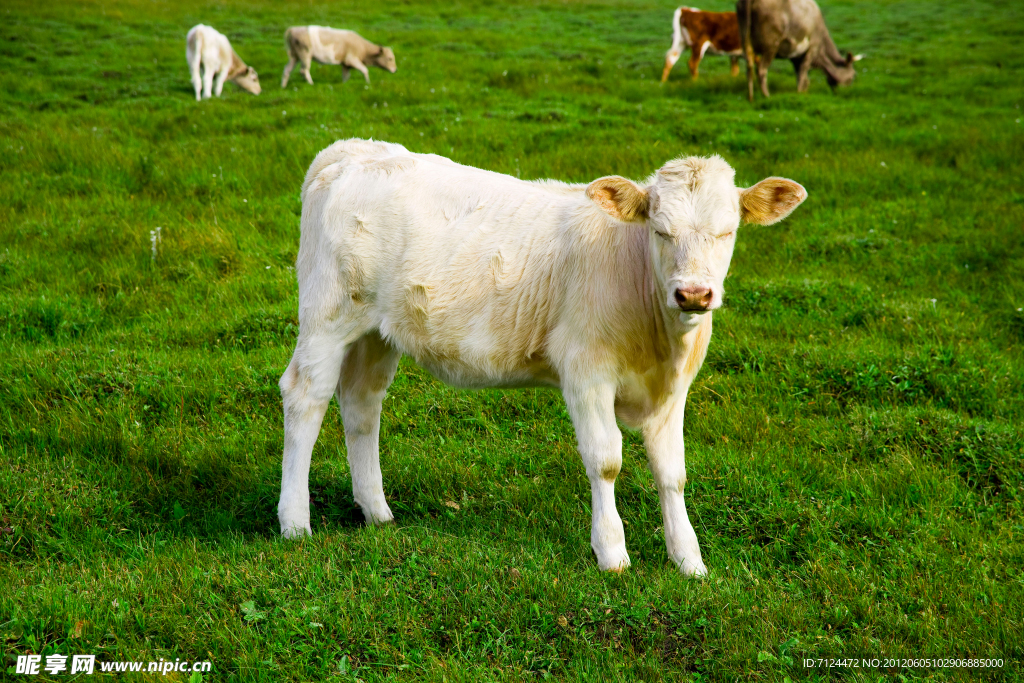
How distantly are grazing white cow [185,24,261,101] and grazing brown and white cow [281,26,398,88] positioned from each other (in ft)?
2.84

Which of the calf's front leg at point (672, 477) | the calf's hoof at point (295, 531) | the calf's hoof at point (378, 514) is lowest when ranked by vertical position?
the calf's hoof at point (378, 514)

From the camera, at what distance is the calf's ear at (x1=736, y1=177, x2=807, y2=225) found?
4.18m

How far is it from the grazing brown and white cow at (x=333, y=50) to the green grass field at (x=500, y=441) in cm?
729

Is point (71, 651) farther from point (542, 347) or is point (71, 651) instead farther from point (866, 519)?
point (866, 519)

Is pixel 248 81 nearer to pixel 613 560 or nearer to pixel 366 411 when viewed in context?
pixel 366 411

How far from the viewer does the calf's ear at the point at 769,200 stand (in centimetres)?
418

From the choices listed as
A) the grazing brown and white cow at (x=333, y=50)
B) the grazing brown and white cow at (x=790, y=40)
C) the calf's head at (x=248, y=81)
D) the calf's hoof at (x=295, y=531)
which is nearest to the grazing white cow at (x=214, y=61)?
the calf's head at (x=248, y=81)

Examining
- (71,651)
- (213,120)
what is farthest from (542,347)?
(213,120)

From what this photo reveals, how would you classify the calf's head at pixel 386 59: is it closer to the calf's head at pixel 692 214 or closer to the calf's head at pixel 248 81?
the calf's head at pixel 248 81

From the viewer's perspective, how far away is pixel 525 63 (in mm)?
17875

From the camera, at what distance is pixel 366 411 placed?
5.25m

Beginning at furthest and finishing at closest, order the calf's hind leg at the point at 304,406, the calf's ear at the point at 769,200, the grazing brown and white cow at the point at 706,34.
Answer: the grazing brown and white cow at the point at 706,34 → the calf's hind leg at the point at 304,406 → the calf's ear at the point at 769,200

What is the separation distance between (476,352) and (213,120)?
9925 mm

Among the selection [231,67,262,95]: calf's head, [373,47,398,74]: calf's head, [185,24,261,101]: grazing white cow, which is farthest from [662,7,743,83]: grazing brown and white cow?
[185,24,261,101]: grazing white cow
